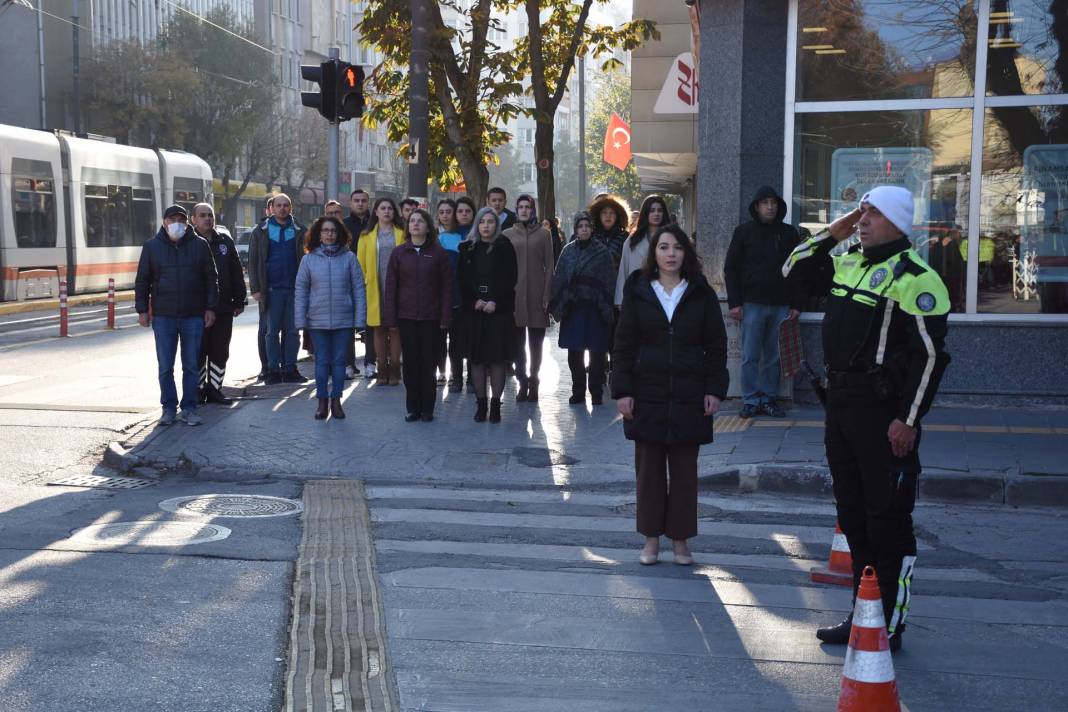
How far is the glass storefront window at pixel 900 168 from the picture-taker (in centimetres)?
1161

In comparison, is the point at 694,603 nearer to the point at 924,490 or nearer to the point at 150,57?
the point at 924,490

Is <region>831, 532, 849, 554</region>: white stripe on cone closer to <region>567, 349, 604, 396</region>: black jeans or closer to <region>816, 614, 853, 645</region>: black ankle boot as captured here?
<region>816, 614, 853, 645</region>: black ankle boot

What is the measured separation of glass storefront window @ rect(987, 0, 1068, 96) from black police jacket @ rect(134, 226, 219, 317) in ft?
22.9

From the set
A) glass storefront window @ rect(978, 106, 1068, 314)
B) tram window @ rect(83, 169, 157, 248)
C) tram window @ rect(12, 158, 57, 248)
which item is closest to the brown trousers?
glass storefront window @ rect(978, 106, 1068, 314)

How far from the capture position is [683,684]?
4805mm

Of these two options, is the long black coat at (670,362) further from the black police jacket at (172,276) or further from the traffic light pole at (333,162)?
the traffic light pole at (333,162)

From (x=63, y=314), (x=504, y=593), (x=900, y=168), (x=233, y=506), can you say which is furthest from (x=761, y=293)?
(x=63, y=314)

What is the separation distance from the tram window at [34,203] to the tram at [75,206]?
19 millimetres

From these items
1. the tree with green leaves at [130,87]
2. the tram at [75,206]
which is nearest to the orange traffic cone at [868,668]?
the tram at [75,206]

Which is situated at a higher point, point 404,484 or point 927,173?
point 927,173

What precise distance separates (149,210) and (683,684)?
94.5 feet

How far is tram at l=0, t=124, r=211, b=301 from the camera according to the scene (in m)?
25.5

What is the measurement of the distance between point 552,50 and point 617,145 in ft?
30.2

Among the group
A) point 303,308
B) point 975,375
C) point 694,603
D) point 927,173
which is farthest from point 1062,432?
point 303,308
